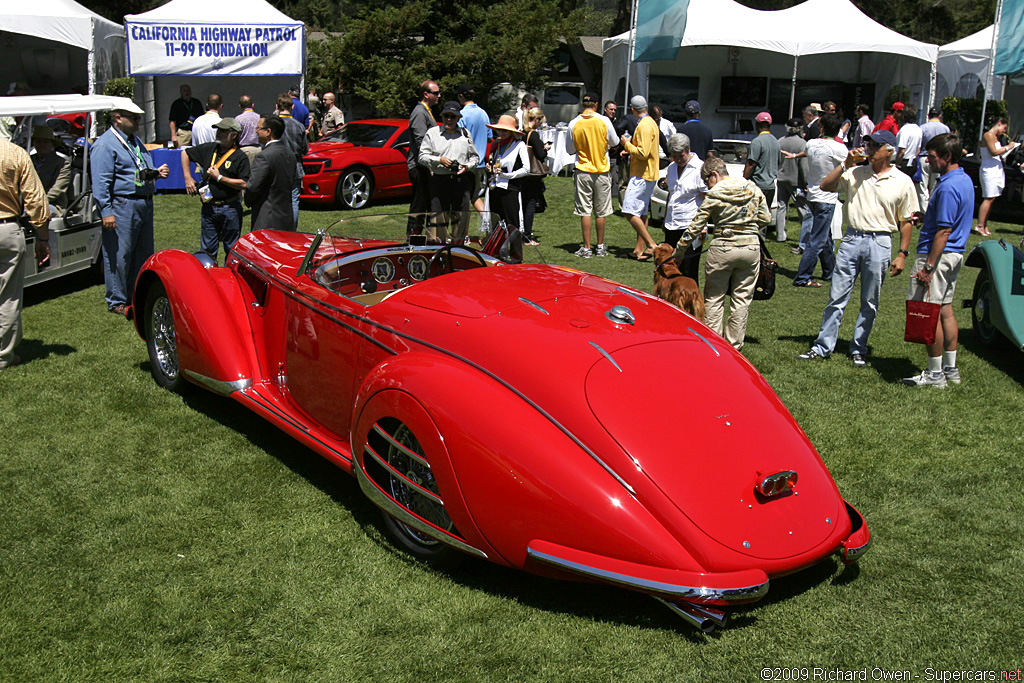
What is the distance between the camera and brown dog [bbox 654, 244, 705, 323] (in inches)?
266

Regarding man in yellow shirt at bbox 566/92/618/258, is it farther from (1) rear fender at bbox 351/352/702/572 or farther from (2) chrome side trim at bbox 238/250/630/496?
(1) rear fender at bbox 351/352/702/572

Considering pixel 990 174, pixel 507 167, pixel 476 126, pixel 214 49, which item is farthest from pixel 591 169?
pixel 214 49

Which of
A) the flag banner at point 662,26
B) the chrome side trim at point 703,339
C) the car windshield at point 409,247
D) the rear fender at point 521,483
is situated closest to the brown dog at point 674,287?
the car windshield at point 409,247

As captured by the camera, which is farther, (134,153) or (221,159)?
(221,159)

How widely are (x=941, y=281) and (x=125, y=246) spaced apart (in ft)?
22.8

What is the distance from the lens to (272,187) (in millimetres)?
8258

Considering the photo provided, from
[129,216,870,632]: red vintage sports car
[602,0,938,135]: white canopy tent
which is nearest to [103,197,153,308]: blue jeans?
[129,216,870,632]: red vintage sports car

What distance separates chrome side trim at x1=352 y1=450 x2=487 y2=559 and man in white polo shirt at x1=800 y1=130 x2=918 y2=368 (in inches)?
183

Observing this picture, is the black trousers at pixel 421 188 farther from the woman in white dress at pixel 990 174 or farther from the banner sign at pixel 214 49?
the woman in white dress at pixel 990 174

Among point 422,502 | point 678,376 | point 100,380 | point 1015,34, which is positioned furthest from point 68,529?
point 1015,34

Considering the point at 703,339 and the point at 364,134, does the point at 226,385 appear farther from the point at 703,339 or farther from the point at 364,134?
the point at 364,134

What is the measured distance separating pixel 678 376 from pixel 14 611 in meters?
2.94

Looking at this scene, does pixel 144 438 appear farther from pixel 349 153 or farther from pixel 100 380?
pixel 349 153

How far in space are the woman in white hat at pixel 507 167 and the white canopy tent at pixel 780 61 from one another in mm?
7137
